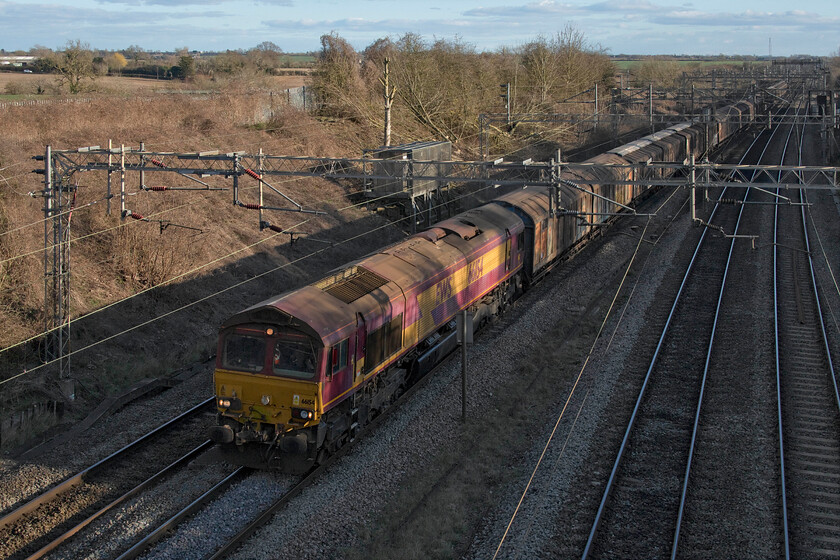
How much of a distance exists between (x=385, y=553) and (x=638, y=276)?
18351 mm

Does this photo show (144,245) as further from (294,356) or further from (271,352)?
(294,356)

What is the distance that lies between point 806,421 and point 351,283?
9.64m

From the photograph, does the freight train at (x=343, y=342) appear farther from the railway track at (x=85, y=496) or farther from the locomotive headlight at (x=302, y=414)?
the railway track at (x=85, y=496)

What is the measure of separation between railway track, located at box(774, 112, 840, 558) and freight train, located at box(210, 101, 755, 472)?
7.45m

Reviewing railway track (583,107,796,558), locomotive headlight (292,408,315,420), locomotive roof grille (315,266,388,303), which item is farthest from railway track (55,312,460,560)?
railway track (583,107,796,558)

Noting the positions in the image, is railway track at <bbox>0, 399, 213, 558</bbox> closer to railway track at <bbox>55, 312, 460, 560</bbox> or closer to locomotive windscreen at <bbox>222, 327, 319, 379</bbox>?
railway track at <bbox>55, 312, 460, 560</bbox>

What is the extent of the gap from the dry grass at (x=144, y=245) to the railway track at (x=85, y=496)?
3927 millimetres

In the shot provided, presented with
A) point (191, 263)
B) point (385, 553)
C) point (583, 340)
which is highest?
point (191, 263)

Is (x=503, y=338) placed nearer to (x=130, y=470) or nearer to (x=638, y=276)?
(x=638, y=276)

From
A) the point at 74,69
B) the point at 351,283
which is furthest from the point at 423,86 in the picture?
the point at 351,283

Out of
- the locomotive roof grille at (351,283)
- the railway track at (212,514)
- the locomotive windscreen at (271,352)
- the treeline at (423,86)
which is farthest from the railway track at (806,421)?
the treeline at (423,86)

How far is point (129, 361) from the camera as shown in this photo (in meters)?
20.3

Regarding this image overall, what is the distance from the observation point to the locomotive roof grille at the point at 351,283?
14.6 m

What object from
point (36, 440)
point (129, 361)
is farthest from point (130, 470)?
point (129, 361)
